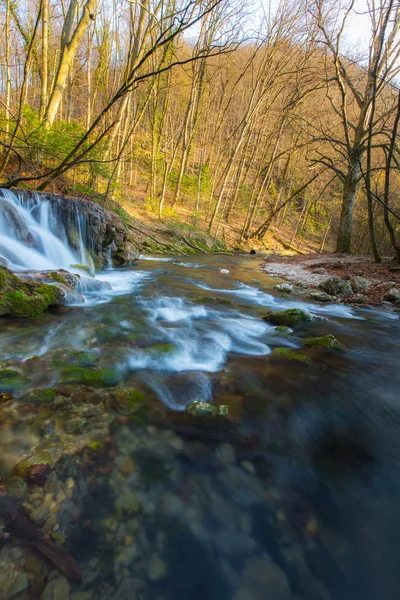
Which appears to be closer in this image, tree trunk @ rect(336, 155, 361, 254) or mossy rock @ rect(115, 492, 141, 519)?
mossy rock @ rect(115, 492, 141, 519)

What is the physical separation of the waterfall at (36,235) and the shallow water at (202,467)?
274 cm

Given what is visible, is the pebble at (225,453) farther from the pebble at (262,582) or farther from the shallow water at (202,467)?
the pebble at (262,582)

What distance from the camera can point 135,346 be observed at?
353cm

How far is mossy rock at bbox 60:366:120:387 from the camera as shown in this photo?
2580 millimetres

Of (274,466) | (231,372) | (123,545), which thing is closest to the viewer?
(123,545)

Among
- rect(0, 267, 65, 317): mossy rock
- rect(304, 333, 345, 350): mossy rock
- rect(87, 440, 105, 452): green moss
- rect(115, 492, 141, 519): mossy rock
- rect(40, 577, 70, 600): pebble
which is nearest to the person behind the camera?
rect(40, 577, 70, 600): pebble

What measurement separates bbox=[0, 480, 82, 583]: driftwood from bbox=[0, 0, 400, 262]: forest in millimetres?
3488

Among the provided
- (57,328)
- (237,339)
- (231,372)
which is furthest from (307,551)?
(57,328)

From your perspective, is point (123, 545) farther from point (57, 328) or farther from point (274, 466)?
point (57, 328)

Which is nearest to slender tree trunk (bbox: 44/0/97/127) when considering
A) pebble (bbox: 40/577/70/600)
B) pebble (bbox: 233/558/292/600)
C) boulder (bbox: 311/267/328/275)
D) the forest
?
the forest

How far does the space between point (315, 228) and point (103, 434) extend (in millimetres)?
37197

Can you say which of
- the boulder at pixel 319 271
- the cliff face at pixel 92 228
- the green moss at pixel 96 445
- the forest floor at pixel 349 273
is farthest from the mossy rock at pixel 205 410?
the boulder at pixel 319 271

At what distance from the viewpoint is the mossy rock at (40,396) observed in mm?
2230

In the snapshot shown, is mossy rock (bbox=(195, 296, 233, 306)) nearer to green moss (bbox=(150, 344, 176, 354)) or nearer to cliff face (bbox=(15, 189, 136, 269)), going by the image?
green moss (bbox=(150, 344, 176, 354))
